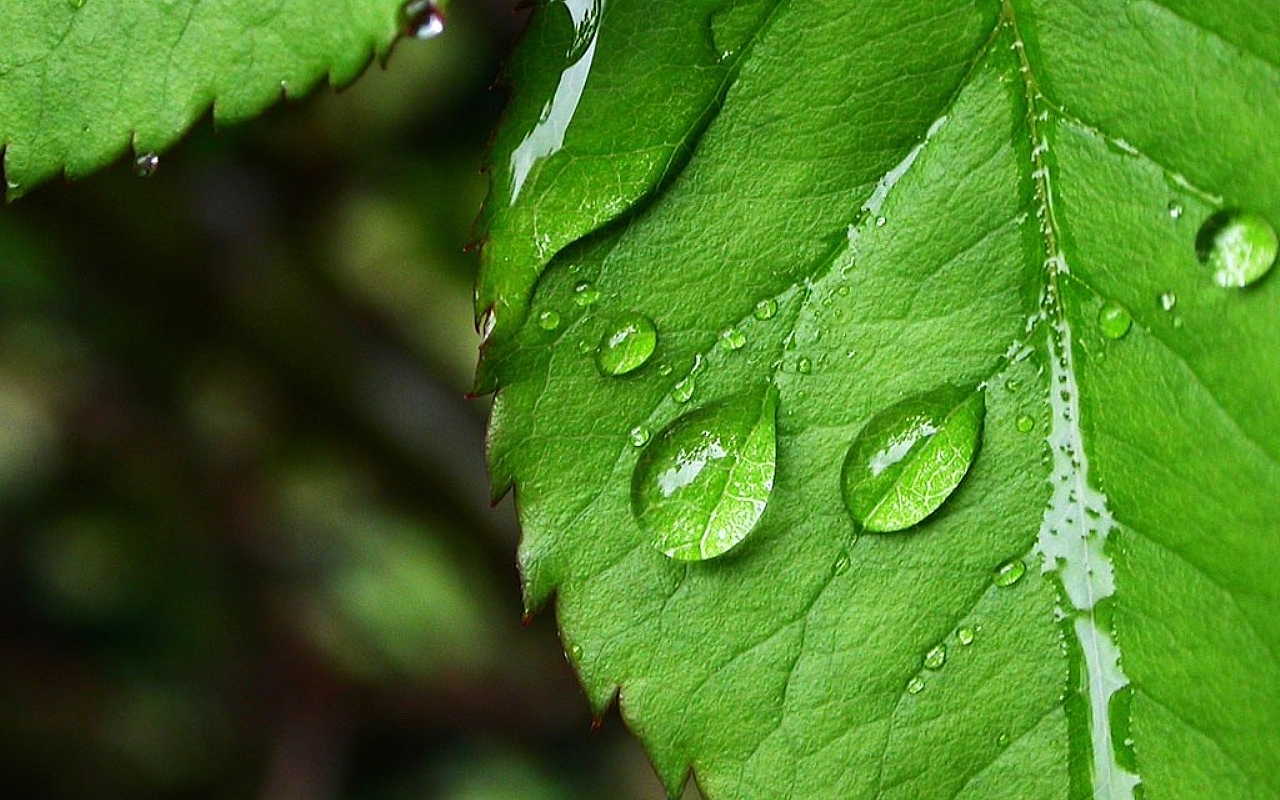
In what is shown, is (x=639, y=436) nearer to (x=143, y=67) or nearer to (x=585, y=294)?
(x=585, y=294)

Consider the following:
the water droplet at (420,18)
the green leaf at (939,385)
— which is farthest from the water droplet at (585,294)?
the water droplet at (420,18)

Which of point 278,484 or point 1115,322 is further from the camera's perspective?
point 278,484

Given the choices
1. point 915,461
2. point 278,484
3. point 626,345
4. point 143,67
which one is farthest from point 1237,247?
point 278,484

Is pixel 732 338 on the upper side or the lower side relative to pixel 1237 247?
lower

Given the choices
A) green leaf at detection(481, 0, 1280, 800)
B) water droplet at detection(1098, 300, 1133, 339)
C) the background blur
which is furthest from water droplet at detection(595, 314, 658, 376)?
the background blur

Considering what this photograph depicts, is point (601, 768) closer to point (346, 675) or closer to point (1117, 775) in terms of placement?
point (346, 675)
